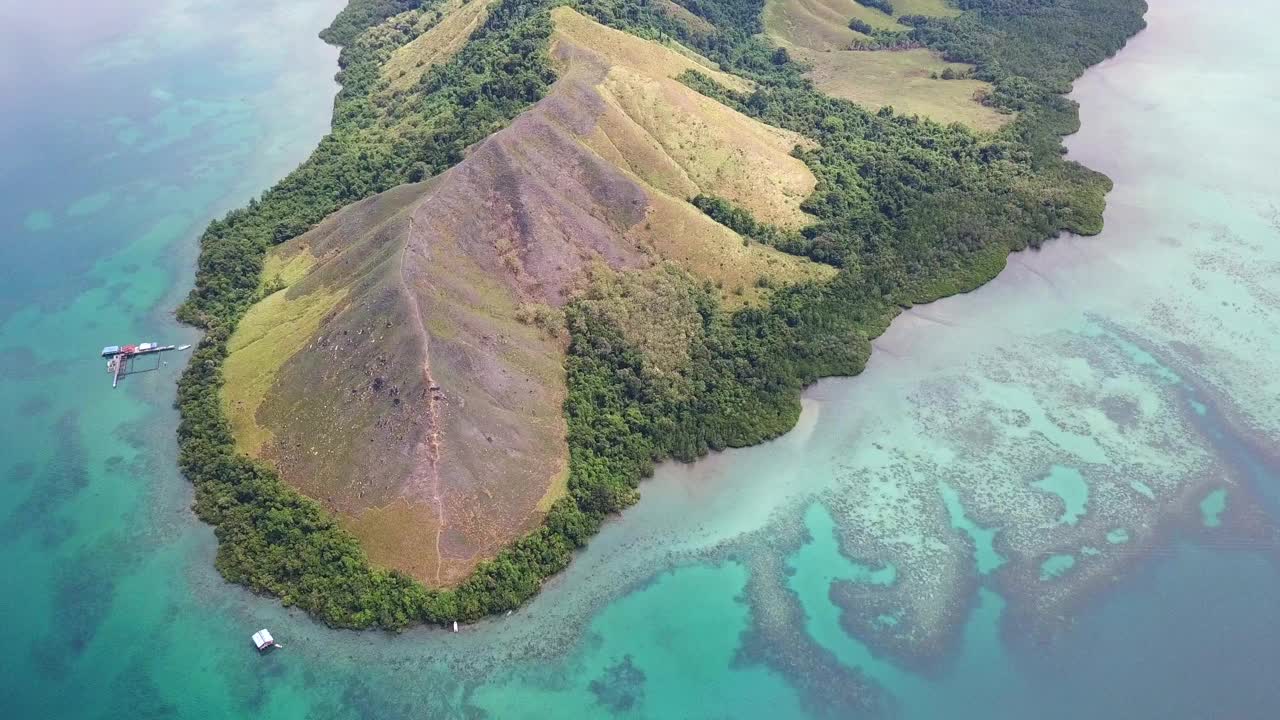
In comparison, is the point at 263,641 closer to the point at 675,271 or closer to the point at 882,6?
the point at 675,271

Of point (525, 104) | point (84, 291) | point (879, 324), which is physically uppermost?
point (525, 104)

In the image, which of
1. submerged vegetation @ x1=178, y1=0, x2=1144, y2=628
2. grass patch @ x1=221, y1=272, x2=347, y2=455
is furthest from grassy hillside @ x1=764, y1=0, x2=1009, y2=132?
grass patch @ x1=221, y1=272, x2=347, y2=455

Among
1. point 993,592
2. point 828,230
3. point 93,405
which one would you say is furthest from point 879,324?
point 93,405

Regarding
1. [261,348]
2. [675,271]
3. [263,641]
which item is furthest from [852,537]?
[261,348]

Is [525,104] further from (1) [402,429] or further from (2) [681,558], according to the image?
(2) [681,558]

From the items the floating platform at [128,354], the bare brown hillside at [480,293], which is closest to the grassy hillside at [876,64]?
the bare brown hillside at [480,293]

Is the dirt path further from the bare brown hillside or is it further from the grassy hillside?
the grassy hillside

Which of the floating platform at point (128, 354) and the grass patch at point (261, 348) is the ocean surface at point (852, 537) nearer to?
the floating platform at point (128, 354)
